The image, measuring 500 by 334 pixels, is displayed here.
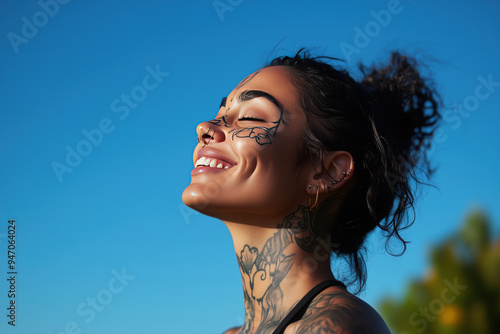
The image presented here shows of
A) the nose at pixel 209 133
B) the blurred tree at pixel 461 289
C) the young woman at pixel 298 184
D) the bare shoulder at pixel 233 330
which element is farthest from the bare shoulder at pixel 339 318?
the blurred tree at pixel 461 289

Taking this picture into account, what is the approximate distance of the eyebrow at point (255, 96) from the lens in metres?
3.78

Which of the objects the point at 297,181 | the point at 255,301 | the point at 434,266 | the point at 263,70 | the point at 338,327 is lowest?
the point at 434,266

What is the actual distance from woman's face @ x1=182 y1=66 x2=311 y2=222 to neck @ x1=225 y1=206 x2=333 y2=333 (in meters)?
0.12

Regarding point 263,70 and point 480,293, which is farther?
point 480,293

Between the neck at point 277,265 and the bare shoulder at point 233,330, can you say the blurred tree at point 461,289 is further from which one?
the neck at point 277,265

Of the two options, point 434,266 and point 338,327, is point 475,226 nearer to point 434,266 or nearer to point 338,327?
point 434,266

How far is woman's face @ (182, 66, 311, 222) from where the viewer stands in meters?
3.50

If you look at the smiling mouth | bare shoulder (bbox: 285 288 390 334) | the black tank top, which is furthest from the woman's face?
bare shoulder (bbox: 285 288 390 334)

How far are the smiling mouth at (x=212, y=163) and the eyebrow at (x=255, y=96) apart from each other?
1.83 feet

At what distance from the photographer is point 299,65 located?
14.0 ft

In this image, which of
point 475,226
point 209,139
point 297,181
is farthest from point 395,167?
point 475,226

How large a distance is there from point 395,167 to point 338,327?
1.68 metres

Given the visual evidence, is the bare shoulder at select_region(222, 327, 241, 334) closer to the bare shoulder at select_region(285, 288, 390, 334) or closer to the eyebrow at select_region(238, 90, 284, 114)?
the bare shoulder at select_region(285, 288, 390, 334)

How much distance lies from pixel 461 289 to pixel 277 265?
1017 cm
